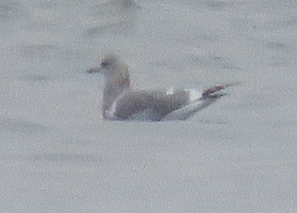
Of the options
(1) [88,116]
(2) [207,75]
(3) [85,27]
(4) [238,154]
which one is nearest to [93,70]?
(1) [88,116]

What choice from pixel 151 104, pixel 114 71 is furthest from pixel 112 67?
pixel 151 104

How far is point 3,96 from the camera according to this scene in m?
10.9

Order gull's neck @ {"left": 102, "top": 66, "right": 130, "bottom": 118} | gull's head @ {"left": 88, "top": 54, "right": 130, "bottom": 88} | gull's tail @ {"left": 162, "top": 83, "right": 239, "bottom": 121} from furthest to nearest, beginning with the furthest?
1. gull's head @ {"left": 88, "top": 54, "right": 130, "bottom": 88}
2. gull's neck @ {"left": 102, "top": 66, "right": 130, "bottom": 118}
3. gull's tail @ {"left": 162, "top": 83, "right": 239, "bottom": 121}

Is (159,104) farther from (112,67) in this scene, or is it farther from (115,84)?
(112,67)

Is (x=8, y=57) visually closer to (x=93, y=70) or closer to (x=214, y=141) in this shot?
(x=93, y=70)

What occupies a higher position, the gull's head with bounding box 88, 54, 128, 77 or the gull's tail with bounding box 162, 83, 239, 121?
the gull's head with bounding box 88, 54, 128, 77

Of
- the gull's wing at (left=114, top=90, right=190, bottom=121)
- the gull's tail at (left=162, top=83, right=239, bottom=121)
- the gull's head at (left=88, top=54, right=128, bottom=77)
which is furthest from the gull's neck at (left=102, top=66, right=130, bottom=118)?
Result: the gull's tail at (left=162, top=83, right=239, bottom=121)

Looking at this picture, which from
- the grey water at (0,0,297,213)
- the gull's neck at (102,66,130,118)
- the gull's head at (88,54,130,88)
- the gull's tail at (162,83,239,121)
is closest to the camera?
the grey water at (0,0,297,213)

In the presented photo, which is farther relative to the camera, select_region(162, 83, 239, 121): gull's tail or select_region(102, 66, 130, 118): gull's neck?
select_region(102, 66, 130, 118): gull's neck

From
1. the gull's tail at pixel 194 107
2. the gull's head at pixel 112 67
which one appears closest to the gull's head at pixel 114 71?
the gull's head at pixel 112 67

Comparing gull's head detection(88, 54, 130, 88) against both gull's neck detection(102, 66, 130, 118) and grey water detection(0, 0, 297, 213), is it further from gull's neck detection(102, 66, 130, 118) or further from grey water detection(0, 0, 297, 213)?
grey water detection(0, 0, 297, 213)

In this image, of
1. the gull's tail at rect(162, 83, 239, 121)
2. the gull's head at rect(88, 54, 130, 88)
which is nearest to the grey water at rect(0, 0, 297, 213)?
the gull's tail at rect(162, 83, 239, 121)

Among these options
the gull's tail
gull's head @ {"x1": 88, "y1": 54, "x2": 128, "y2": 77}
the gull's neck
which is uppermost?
gull's head @ {"x1": 88, "y1": 54, "x2": 128, "y2": 77}

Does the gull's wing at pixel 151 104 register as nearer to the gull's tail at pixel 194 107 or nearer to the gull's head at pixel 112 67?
the gull's tail at pixel 194 107
